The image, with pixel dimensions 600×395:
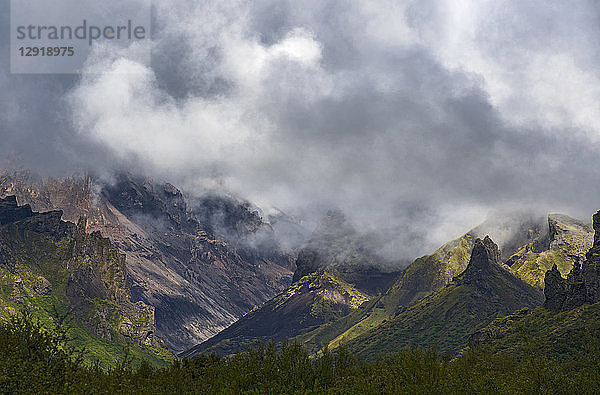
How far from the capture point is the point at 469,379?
131750mm

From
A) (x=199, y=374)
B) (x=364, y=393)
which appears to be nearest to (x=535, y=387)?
(x=364, y=393)

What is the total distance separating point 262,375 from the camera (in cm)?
13200

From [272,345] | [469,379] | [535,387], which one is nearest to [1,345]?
[272,345]

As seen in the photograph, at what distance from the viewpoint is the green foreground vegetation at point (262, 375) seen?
117m

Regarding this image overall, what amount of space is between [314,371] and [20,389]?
65.2 metres

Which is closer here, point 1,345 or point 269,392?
point 269,392

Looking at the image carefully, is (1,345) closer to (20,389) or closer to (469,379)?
(20,389)

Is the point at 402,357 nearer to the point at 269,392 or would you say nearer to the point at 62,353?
the point at 269,392

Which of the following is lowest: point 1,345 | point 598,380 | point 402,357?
point 598,380

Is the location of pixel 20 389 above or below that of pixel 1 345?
below

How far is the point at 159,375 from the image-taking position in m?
133

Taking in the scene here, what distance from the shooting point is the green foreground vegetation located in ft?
384

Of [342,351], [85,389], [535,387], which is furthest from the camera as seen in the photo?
[342,351]

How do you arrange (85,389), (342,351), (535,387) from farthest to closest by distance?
(342,351)
(535,387)
(85,389)
